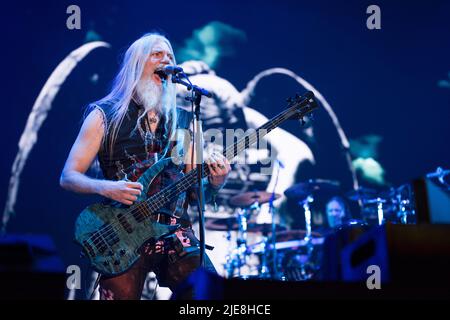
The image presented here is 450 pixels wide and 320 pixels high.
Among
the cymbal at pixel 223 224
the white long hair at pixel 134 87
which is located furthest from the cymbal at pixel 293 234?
the white long hair at pixel 134 87

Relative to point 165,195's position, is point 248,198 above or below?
above

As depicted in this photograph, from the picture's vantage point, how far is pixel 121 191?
3.20 m

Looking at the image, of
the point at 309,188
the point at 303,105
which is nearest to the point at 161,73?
the point at 303,105

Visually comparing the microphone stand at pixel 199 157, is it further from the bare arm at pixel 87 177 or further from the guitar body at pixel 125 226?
the bare arm at pixel 87 177

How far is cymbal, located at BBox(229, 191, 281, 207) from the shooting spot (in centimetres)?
632

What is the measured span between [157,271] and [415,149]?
4.33 m

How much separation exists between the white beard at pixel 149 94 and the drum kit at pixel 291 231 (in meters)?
2.80

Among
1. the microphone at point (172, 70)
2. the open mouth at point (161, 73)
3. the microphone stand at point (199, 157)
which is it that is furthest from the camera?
the open mouth at point (161, 73)

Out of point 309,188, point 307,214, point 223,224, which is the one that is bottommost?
point 223,224

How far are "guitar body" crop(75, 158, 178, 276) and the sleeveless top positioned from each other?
15cm

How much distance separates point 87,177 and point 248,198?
10.6 ft

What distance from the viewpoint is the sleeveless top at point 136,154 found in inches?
134

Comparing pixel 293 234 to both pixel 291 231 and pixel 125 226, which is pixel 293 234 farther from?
pixel 125 226

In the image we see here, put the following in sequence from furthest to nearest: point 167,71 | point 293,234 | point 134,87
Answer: point 293,234 < point 134,87 < point 167,71
